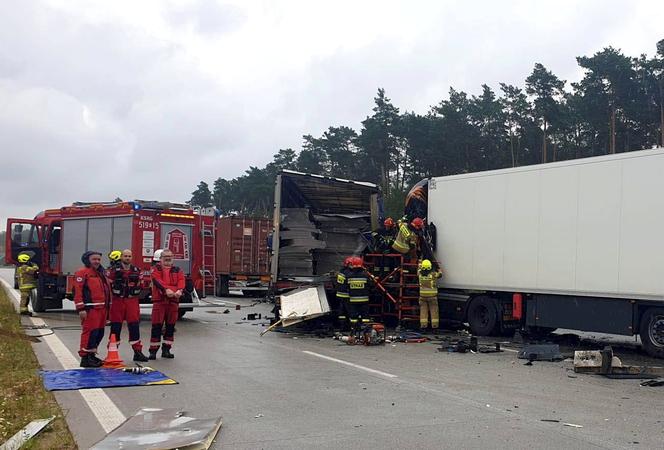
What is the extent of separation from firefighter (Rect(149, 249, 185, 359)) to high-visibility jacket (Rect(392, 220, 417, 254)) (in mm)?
5835

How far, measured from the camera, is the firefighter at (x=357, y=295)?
12.9 meters

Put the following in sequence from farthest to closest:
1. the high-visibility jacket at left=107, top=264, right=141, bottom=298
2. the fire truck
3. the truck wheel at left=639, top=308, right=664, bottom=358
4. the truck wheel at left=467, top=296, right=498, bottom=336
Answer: the fire truck < the truck wheel at left=467, top=296, right=498, bottom=336 < the truck wheel at left=639, top=308, right=664, bottom=358 < the high-visibility jacket at left=107, top=264, right=141, bottom=298

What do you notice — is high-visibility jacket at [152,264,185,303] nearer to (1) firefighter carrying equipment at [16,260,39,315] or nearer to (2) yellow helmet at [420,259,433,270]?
(2) yellow helmet at [420,259,433,270]

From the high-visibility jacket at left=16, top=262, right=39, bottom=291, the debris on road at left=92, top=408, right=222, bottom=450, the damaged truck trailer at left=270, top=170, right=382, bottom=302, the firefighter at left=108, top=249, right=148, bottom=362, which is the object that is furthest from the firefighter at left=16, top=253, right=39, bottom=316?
the debris on road at left=92, top=408, right=222, bottom=450

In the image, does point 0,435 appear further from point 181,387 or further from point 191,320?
point 191,320

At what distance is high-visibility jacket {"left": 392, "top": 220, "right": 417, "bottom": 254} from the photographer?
565 inches

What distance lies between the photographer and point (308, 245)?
1489 centimetres

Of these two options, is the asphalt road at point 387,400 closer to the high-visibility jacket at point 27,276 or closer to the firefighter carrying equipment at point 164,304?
the firefighter carrying equipment at point 164,304

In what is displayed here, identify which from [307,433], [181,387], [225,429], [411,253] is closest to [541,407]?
[307,433]

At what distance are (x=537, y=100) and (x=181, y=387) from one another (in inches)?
1624

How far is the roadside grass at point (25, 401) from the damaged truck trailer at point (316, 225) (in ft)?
18.7

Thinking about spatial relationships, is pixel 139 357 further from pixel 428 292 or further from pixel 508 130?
pixel 508 130

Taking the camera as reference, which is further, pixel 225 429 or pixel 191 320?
pixel 191 320

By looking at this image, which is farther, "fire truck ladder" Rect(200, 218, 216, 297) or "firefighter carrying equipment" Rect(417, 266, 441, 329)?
"fire truck ladder" Rect(200, 218, 216, 297)
